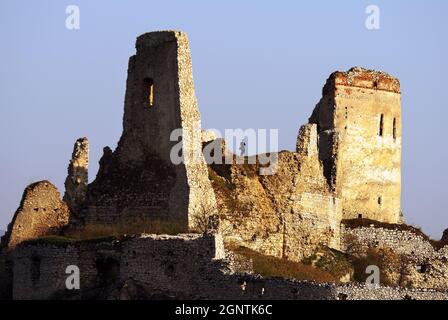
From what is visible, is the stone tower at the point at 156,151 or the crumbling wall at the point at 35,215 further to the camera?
the crumbling wall at the point at 35,215

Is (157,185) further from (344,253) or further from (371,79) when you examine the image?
(371,79)

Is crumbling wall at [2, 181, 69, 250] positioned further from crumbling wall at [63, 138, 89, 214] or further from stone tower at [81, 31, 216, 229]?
crumbling wall at [63, 138, 89, 214]

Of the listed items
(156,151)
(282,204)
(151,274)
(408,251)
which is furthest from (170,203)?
(408,251)

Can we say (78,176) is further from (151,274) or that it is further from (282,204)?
(151,274)

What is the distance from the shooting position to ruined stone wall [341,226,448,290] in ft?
192

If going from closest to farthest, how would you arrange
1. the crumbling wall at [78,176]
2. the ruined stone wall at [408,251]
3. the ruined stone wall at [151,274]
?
1. the ruined stone wall at [151,274]
2. the crumbling wall at [78,176]
3. the ruined stone wall at [408,251]

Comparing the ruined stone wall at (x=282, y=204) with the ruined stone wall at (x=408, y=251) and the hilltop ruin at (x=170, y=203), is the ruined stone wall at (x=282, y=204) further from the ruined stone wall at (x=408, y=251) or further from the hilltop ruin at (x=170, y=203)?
the ruined stone wall at (x=408, y=251)

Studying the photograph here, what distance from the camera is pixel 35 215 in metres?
54.3

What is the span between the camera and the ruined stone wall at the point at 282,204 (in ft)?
180

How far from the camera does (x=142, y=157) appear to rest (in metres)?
55.5

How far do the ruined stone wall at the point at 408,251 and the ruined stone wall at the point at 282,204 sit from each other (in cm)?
93

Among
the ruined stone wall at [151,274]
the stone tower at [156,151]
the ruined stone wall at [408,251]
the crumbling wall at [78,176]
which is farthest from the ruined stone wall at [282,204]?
the ruined stone wall at [151,274]

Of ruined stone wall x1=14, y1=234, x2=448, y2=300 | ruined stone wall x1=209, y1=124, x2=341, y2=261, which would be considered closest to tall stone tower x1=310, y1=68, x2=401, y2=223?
ruined stone wall x1=209, y1=124, x2=341, y2=261

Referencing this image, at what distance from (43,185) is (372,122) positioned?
1368 cm
